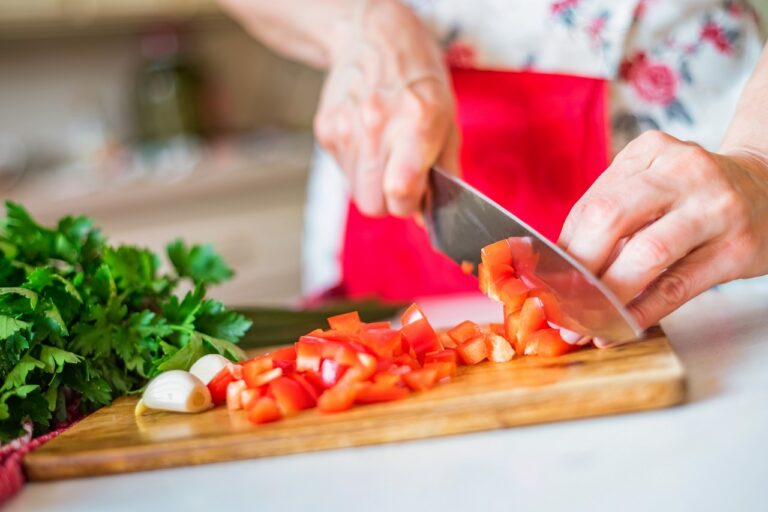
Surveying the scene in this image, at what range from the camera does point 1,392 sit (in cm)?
91

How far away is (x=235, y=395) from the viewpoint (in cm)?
92

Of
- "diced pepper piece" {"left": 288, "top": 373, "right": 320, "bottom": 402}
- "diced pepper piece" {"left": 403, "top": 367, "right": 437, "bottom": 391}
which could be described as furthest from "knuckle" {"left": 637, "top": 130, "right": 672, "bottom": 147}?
"diced pepper piece" {"left": 288, "top": 373, "right": 320, "bottom": 402}

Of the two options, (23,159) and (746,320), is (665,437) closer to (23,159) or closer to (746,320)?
(746,320)

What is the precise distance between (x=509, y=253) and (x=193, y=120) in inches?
118

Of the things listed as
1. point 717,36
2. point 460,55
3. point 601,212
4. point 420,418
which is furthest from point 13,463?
point 717,36

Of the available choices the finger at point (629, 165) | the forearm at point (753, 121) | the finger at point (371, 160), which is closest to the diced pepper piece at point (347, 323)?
the finger at point (629, 165)

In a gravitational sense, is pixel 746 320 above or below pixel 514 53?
below

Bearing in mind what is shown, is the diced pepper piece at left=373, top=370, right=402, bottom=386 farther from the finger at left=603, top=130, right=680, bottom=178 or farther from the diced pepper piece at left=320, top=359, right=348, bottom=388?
the finger at left=603, top=130, right=680, bottom=178

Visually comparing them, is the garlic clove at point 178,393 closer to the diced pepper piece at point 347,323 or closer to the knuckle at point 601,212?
the diced pepper piece at point 347,323

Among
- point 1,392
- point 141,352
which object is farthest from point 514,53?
point 1,392

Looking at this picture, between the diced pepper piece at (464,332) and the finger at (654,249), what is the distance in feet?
0.56

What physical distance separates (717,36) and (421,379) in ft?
2.77

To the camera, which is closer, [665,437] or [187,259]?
[665,437]

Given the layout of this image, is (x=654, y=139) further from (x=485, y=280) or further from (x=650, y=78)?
(x=650, y=78)
